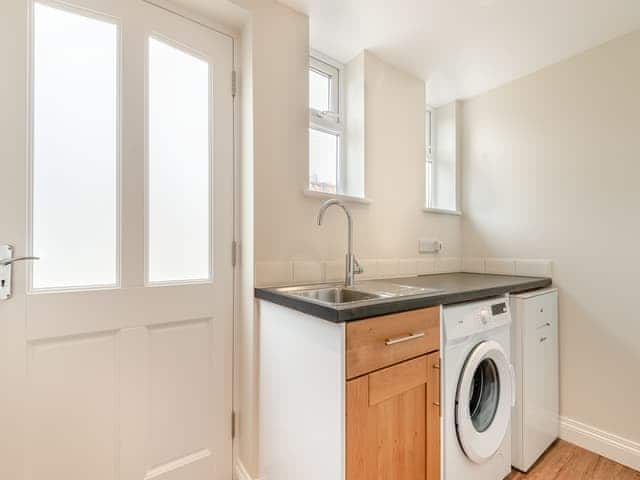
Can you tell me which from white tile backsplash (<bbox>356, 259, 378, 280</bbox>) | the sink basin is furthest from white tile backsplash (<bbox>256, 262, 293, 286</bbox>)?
white tile backsplash (<bbox>356, 259, 378, 280</bbox>)

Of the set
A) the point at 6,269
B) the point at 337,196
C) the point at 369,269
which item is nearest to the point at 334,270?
the point at 369,269

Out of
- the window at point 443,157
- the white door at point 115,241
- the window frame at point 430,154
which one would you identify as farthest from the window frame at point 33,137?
the window frame at point 430,154

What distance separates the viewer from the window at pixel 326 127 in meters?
1.91

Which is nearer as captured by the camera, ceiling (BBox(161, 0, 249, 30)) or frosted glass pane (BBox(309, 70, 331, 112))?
ceiling (BBox(161, 0, 249, 30))

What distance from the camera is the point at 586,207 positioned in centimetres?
185

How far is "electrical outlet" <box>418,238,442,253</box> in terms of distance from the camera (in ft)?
7.19

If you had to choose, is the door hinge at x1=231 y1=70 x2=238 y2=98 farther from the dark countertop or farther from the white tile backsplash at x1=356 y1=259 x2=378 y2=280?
the white tile backsplash at x1=356 y1=259 x2=378 y2=280

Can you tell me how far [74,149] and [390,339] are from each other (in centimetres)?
135

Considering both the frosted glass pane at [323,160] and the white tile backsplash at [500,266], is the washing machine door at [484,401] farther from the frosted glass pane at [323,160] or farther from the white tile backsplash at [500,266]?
the frosted glass pane at [323,160]

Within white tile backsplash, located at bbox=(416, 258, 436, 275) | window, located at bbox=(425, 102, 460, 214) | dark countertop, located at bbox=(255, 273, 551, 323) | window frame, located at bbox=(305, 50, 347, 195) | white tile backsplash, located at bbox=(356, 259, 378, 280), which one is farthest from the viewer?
window, located at bbox=(425, 102, 460, 214)

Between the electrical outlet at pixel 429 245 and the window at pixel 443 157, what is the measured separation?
1.05ft

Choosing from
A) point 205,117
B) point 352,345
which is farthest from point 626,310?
point 205,117

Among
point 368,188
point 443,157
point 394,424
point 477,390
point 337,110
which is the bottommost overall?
point 477,390

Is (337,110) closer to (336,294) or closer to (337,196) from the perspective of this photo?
(337,196)
